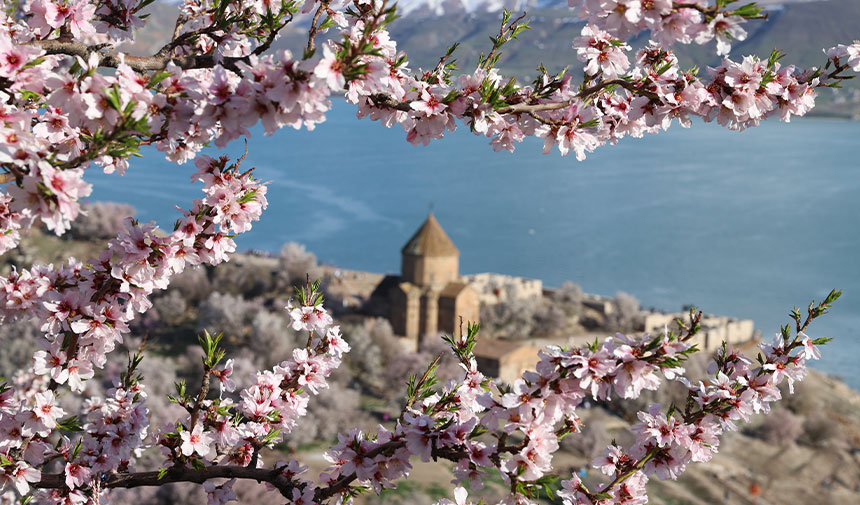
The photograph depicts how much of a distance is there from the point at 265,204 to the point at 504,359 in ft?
116

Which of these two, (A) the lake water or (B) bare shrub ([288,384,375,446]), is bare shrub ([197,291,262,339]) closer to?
(B) bare shrub ([288,384,375,446])

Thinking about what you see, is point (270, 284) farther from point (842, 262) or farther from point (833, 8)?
point (833, 8)

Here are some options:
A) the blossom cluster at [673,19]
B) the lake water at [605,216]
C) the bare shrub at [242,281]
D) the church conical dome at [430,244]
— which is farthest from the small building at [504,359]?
the blossom cluster at [673,19]

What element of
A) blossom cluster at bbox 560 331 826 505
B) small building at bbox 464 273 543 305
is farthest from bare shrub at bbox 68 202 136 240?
blossom cluster at bbox 560 331 826 505

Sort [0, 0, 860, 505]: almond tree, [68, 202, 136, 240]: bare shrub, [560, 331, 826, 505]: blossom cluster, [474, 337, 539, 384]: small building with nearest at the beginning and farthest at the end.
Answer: [0, 0, 860, 505]: almond tree
[560, 331, 826, 505]: blossom cluster
[474, 337, 539, 384]: small building
[68, 202, 136, 240]: bare shrub

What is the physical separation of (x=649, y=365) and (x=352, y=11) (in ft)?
7.35

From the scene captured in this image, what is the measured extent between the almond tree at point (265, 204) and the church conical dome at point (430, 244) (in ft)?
123

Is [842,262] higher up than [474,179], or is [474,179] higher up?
[474,179]

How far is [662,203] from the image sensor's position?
103250 millimetres

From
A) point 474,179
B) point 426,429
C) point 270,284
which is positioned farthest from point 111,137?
point 474,179

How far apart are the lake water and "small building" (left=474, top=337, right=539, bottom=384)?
27127mm

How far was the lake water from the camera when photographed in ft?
241

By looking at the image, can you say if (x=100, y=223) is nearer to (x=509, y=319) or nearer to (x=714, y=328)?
(x=509, y=319)

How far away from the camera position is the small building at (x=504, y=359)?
38.1 meters
